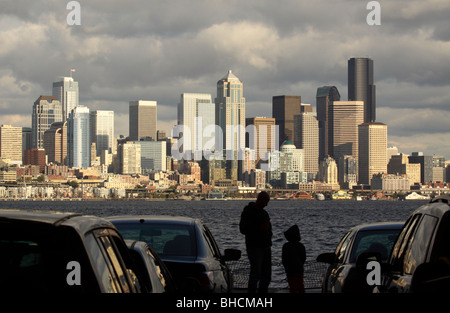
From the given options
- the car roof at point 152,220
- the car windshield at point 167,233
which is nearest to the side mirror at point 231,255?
the car roof at point 152,220

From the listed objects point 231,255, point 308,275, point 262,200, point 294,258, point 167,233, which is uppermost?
point 262,200

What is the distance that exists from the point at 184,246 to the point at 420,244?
479cm

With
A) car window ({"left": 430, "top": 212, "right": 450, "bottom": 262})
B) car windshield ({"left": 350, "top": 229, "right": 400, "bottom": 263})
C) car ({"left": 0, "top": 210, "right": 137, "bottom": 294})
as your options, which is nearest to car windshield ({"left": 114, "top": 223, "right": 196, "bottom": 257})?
car windshield ({"left": 350, "top": 229, "right": 400, "bottom": 263})

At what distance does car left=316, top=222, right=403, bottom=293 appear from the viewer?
1124 cm

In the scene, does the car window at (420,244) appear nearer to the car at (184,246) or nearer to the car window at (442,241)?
the car window at (442,241)

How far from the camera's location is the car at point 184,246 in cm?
1063

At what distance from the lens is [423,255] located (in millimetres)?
6512

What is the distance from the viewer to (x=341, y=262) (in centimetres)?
1234

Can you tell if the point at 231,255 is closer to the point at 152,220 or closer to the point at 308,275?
the point at 152,220

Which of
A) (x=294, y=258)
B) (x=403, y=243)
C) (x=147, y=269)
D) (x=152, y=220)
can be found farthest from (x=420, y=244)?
(x=294, y=258)

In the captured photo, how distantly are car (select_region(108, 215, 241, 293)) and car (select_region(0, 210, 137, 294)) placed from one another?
5204mm

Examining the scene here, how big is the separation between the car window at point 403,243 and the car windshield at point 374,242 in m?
3.53
